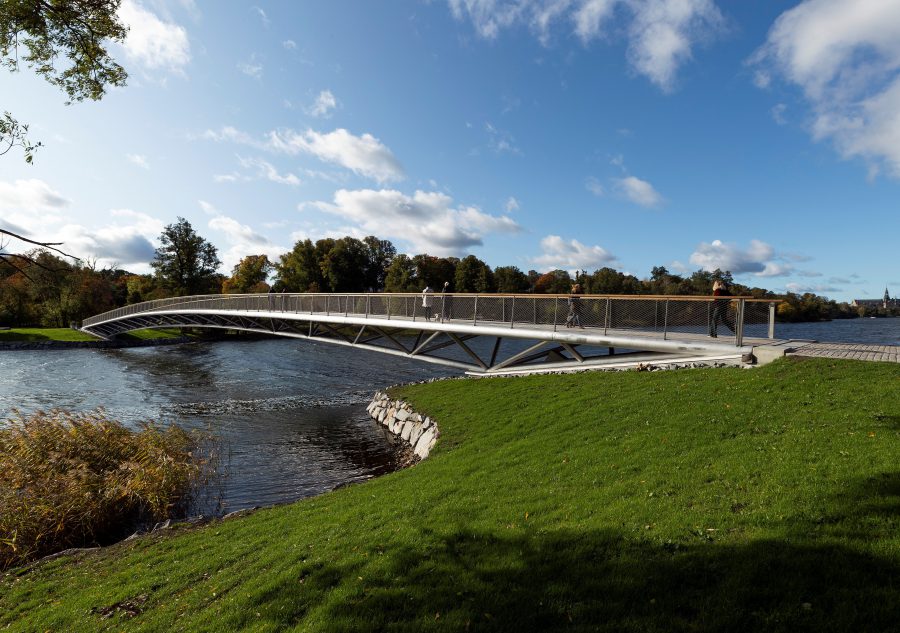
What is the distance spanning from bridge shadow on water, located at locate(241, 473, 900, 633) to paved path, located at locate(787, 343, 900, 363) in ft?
24.1

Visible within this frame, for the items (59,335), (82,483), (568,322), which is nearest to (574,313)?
(568,322)

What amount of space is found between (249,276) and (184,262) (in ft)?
38.3

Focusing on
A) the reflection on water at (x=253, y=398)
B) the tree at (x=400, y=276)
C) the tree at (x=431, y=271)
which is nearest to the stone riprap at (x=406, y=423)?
the reflection on water at (x=253, y=398)

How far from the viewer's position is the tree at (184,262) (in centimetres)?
6756

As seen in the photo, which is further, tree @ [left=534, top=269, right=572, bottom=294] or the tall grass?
tree @ [left=534, top=269, right=572, bottom=294]

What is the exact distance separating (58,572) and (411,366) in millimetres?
24577

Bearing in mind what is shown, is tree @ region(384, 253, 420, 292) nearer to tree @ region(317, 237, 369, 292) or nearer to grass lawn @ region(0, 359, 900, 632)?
tree @ region(317, 237, 369, 292)

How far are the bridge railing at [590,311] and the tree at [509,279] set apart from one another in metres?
52.6

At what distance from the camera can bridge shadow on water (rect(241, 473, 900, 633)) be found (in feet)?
10.4

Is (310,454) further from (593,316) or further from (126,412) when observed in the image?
(126,412)

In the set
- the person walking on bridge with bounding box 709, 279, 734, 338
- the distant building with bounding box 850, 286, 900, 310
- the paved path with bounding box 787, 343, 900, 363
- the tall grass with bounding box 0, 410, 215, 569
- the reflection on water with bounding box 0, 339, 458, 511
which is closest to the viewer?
the tall grass with bounding box 0, 410, 215, 569

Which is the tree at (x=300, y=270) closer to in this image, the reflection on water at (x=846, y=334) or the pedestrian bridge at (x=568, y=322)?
the pedestrian bridge at (x=568, y=322)

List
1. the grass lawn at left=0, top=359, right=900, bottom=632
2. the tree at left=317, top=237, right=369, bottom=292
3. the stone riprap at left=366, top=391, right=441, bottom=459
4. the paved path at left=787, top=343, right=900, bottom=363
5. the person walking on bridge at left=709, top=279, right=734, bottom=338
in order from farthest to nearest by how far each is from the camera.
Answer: the tree at left=317, top=237, right=369, bottom=292 < the stone riprap at left=366, top=391, right=441, bottom=459 < the person walking on bridge at left=709, top=279, right=734, bottom=338 < the paved path at left=787, top=343, right=900, bottom=363 < the grass lawn at left=0, top=359, right=900, bottom=632

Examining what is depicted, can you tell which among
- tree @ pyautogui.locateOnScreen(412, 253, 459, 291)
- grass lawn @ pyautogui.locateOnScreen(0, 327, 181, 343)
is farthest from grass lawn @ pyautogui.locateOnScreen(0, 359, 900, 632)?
tree @ pyautogui.locateOnScreen(412, 253, 459, 291)
